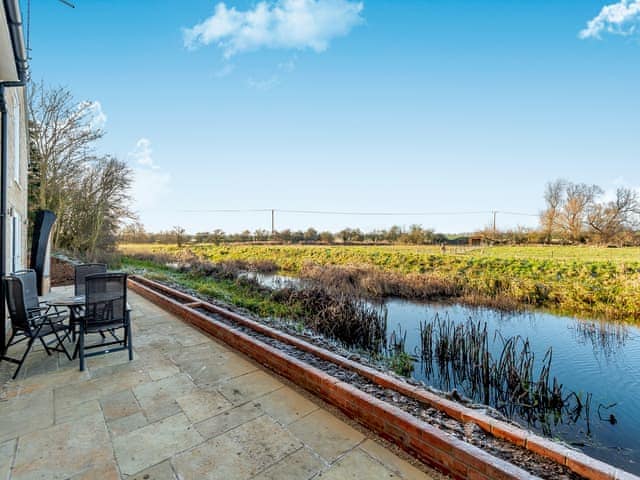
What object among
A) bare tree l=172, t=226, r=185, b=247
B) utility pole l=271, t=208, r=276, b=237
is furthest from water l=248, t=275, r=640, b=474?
bare tree l=172, t=226, r=185, b=247

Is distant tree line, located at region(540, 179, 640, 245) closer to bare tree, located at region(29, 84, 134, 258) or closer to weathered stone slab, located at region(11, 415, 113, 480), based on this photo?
weathered stone slab, located at region(11, 415, 113, 480)

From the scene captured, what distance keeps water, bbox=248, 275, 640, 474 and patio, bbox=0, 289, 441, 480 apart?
8.58ft

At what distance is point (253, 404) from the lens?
8.29 ft

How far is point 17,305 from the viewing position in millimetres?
3082

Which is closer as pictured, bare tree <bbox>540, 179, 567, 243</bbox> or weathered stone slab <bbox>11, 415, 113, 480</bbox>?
weathered stone slab <bbox>11, 415, 113, 480</bbox>

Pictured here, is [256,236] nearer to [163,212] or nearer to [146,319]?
[163,212]

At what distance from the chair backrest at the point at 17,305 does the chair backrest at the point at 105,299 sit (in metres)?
0.56

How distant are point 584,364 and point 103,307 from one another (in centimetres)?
726

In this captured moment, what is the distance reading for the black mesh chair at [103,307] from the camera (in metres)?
3.15

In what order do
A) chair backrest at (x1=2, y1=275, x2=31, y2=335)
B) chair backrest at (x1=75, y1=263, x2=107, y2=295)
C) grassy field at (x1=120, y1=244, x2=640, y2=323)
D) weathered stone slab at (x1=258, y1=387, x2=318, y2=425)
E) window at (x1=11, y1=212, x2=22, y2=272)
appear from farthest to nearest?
grassy field at (x1=120, y1=244, x2=640, y2=323) → window at (x1=11, y1=212, x2=22, y2=272) → chair backrest at (x1=75, y1=263, x2=107, y2=295) → chair backrest at (x1=2, y1=275, x2=31, y2=335) → weathered stone slab at (x1=258, y1=387, x2=318, y2=425)

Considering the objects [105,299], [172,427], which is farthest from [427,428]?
[105,299]

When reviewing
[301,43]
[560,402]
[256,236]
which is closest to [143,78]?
[301,43]

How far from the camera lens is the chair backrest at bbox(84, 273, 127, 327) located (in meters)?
3.17

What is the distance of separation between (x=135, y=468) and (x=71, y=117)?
17.2m
